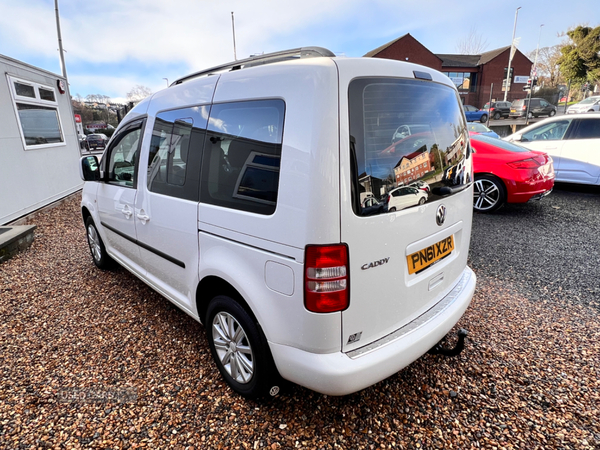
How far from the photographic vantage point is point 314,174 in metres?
1.56

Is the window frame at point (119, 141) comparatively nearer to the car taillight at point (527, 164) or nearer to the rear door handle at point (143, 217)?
the rear door handle at point (143, 217)

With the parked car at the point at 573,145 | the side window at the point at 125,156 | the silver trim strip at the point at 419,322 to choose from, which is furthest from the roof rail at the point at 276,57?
the parked car at the point at 573,145

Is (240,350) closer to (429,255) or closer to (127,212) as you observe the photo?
(429,255)

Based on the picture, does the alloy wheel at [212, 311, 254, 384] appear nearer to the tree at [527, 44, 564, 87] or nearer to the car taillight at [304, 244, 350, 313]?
the car taillight at [304, 244, 350, 313]

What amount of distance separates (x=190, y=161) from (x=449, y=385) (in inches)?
87.8

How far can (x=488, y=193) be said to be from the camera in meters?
6.14

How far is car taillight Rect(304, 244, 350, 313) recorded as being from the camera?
1.59 meters

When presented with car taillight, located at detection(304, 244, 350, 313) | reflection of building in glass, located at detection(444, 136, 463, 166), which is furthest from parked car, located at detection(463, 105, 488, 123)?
car taillight, located at detection(304, 244, 350, 313)

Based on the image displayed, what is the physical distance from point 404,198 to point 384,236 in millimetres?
241

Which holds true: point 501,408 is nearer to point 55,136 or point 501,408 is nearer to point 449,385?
point 449,385

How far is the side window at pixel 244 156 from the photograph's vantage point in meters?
1.74

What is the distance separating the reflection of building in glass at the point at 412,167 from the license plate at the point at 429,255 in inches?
16.5

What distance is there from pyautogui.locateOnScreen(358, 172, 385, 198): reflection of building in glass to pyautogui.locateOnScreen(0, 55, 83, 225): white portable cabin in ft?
23.0

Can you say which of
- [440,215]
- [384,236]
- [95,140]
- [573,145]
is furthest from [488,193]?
[95,140]
